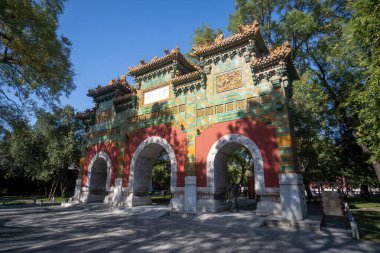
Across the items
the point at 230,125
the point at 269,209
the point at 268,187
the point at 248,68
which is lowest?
the point at 269,209

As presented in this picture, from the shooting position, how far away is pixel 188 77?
42.5 ft

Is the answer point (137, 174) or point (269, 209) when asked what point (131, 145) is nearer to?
point (137, 174)

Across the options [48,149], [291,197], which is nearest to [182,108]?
[291,197]

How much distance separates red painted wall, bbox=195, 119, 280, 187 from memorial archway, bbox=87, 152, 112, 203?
292 inches

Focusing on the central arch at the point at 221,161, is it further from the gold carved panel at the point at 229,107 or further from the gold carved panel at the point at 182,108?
the gold carved panel at the point at 182,108

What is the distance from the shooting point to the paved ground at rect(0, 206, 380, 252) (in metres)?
5.70

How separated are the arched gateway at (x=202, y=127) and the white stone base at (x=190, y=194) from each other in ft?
0.16

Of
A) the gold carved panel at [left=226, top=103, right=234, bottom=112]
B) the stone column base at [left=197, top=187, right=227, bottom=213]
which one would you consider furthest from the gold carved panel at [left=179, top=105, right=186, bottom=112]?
the stone column base at [left=197, top=187, right=227, bottom=213]

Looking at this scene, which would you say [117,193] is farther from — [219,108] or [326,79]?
[326,79]

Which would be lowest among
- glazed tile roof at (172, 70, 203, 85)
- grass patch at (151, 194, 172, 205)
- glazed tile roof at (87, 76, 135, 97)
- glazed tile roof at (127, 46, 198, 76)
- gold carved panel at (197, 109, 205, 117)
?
grass patch at (151, 194, 172, 205)

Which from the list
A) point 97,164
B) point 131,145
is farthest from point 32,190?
point 131,145

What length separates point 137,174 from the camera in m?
14.1

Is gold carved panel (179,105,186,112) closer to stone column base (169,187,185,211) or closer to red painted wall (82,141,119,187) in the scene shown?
stone column base (169,187,185,211)

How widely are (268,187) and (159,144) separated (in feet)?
22.1
